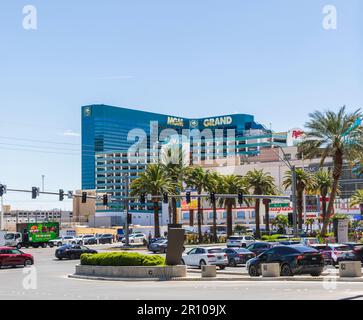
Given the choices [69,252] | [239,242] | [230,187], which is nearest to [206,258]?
[69,252]

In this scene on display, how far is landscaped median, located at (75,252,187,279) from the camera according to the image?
33.8 meters

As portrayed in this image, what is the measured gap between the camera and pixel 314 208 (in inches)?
5054

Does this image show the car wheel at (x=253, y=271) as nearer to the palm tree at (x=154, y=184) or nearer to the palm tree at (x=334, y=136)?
the palm tree at (x=334, y=136)

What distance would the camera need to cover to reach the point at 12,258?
4841 cm

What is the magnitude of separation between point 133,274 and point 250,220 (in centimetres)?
9762

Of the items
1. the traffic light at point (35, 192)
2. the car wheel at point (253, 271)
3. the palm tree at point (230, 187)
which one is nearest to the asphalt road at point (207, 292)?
the car wheel at point (253, 271)

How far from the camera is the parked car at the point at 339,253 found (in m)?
40.2

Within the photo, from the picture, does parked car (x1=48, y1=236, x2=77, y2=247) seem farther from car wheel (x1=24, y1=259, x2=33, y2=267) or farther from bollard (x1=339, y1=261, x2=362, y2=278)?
bollard (x1=339, y1=261, x2=362, y2=278)

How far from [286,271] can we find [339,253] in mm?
10597

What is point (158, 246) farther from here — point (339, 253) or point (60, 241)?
point (60, 241)

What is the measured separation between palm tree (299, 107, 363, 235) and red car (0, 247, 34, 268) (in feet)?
87.6

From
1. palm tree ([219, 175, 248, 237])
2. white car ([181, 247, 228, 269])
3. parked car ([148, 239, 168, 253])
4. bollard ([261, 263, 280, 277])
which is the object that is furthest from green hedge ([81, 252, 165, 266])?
palm tree ([219, 175, 248, 237])

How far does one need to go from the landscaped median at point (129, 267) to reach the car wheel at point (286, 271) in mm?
4979
